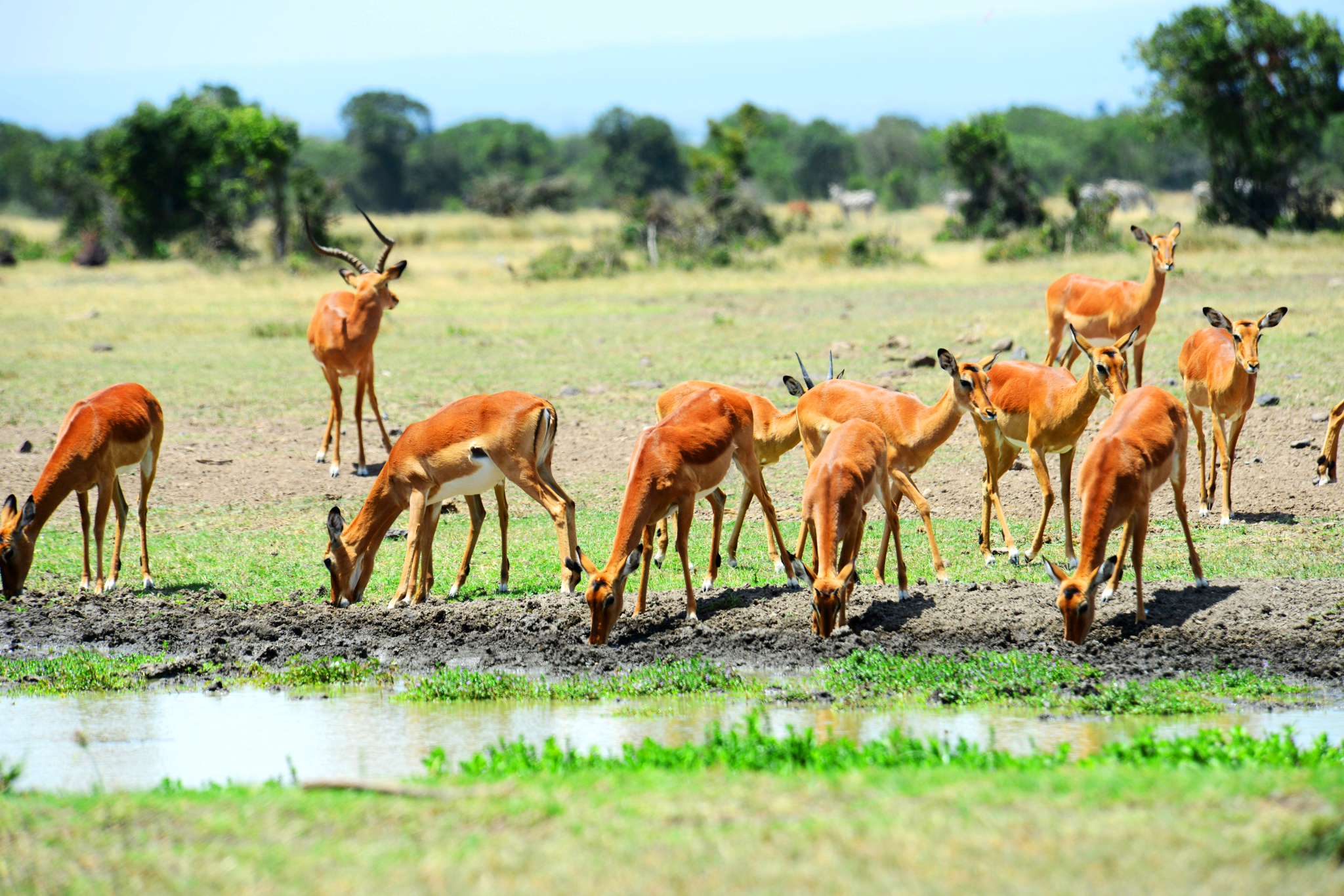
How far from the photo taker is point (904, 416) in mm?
9180

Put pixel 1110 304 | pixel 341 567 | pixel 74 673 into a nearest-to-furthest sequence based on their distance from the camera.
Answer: pixel 74 673 → pixel 341 567 → pixel 1110 304

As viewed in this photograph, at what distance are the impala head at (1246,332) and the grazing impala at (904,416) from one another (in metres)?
2.54

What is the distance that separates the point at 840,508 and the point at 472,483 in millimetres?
2622

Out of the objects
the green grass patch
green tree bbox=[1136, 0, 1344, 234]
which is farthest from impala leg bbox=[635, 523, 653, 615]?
green tree bbox=[1136, 0, 1344, 234]

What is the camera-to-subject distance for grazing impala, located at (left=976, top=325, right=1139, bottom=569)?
9.14 metres

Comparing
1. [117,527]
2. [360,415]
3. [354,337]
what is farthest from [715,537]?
[354,337]

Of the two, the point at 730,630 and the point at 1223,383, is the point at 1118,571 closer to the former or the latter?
the point at 730,630

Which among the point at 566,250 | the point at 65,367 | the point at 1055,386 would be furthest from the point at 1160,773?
A: the point at 566,250

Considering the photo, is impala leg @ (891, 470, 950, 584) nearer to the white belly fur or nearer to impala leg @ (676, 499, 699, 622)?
impala leg @ (676, 499, 699, 622)

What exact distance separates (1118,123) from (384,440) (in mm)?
60177

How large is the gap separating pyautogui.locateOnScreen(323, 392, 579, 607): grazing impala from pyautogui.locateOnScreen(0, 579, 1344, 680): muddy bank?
28cm

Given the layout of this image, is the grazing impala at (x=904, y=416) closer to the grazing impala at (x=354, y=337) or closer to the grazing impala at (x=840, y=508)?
the grazing impala at (x=840, y=508)

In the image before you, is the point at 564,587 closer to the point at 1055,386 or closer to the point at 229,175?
the point at 1055,386

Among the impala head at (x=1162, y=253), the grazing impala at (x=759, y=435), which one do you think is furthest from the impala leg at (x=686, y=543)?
the impala head at (x=1162, y=253)
